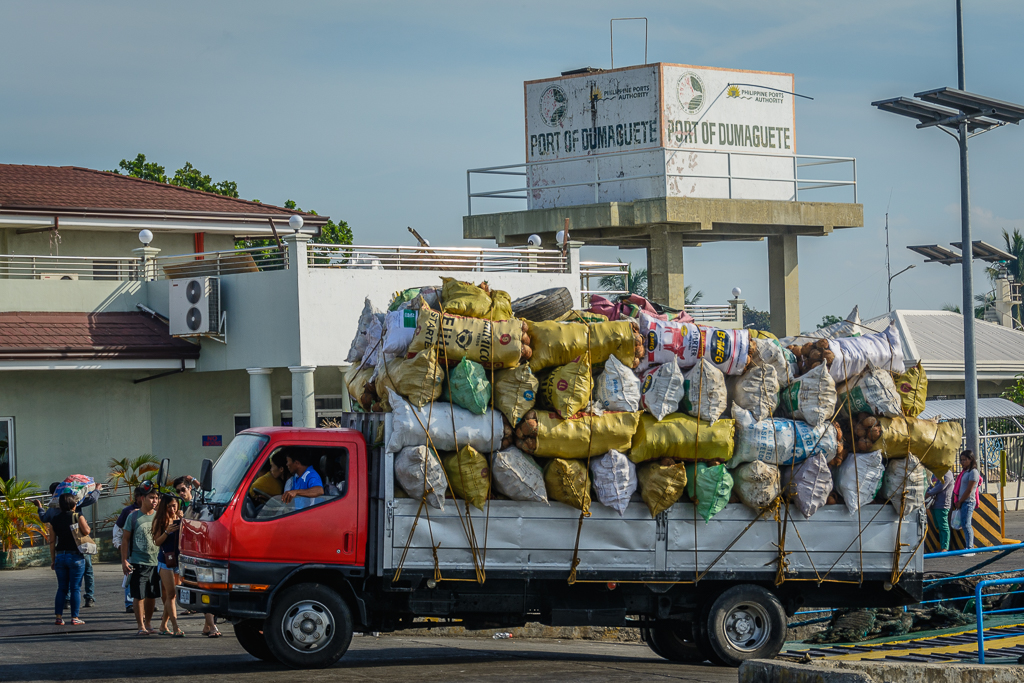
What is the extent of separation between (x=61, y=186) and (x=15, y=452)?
6901 mm

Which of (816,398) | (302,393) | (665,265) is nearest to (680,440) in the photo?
(816,398)

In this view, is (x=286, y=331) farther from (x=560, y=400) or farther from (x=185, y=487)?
(x=560, y=400)

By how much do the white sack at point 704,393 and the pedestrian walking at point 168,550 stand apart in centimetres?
546

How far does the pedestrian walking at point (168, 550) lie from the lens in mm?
12781

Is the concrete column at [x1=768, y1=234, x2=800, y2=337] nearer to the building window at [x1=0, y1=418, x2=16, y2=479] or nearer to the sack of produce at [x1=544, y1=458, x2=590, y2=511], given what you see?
the building window at [x1=0, y1=418, x2=16, y2=479]

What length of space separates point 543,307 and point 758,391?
6.95 ft

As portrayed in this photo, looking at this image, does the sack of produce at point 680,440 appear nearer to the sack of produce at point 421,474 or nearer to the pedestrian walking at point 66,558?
the sack of produce at point 421,474

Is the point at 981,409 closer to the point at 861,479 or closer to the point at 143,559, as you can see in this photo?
the point at 861,479

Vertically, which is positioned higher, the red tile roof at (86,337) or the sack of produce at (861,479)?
the red tile roof at (86,337)

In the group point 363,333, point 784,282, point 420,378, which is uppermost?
point 784,282

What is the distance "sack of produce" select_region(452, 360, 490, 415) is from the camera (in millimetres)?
10422

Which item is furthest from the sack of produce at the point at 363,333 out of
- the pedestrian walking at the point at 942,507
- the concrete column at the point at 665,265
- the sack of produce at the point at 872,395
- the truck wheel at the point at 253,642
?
the concrete column at the point at 665,265

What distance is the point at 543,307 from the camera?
1133 centimetres

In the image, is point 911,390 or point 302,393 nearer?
point 911,390
